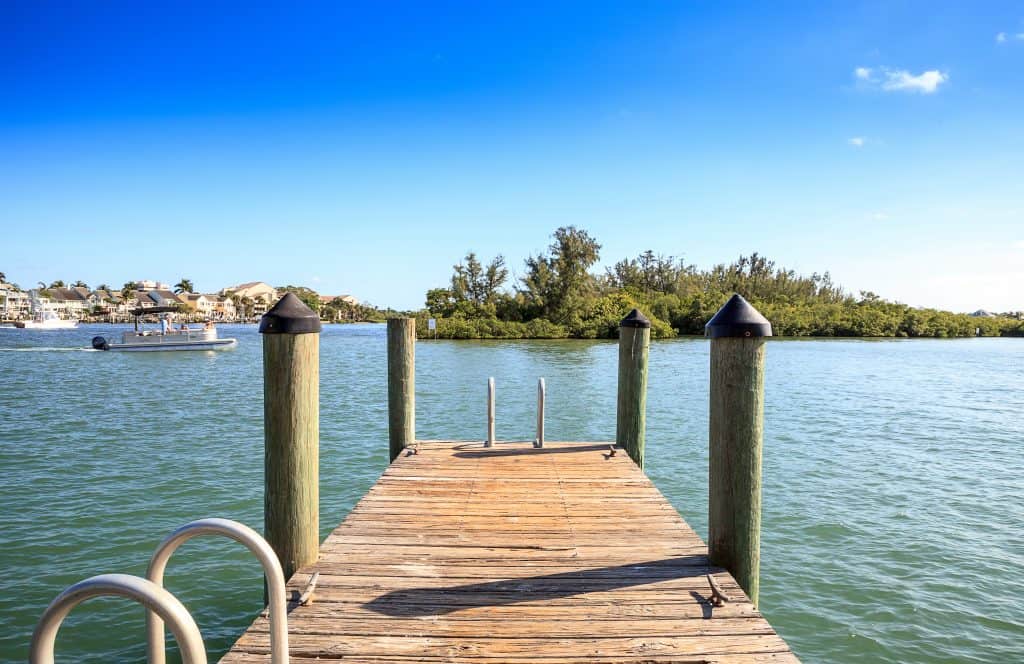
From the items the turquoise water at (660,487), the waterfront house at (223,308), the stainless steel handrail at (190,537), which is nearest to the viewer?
the stainless steel handrail at (190,537)

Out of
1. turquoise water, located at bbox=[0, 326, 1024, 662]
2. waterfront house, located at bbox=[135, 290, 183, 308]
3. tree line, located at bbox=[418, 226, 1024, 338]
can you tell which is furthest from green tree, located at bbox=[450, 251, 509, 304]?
waterfront house, located at bbox=[135, 290, 183, 308]

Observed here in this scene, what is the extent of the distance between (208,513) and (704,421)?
12.2m

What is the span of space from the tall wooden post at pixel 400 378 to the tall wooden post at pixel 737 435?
4421 mm

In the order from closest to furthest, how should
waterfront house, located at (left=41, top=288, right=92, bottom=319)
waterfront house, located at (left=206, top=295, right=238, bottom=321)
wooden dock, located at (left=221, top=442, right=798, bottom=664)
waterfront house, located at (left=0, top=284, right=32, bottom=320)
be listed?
1. wooden dock, located at (left=221, top=442, right=798, bottom=664)
2. waterfront house, located at (left=0, top=284, right=32, bottom=320)
3. waterfront house, located at (left=41, top=288, right=92, bottom=319)
4. waterfront house, located at (left=206, top=295, right=238, bottom=321)

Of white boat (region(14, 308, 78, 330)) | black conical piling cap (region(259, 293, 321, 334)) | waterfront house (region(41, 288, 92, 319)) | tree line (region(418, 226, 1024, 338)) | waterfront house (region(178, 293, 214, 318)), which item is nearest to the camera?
black conical piling cap (region(259, 293, 321, 334))

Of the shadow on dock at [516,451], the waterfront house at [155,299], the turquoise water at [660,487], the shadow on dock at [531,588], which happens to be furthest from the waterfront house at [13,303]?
the shadow on dock at [531,588]

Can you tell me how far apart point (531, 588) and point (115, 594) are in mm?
2638

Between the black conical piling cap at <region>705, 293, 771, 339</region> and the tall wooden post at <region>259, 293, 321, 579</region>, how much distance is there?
266 cm

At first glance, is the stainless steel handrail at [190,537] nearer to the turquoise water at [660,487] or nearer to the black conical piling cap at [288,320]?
the black conical piling cap at [288,320]

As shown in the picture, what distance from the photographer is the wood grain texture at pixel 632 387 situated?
25.3ft

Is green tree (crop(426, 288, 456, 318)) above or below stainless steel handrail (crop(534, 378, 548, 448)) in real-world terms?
above

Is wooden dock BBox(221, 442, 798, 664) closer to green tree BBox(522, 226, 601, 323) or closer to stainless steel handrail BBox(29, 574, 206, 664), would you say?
stainless steel handrail BBox(29, 574, 206, 664)

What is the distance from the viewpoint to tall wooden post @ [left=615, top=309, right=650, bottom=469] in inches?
304

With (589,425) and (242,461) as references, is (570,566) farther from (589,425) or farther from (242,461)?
(589,425)
